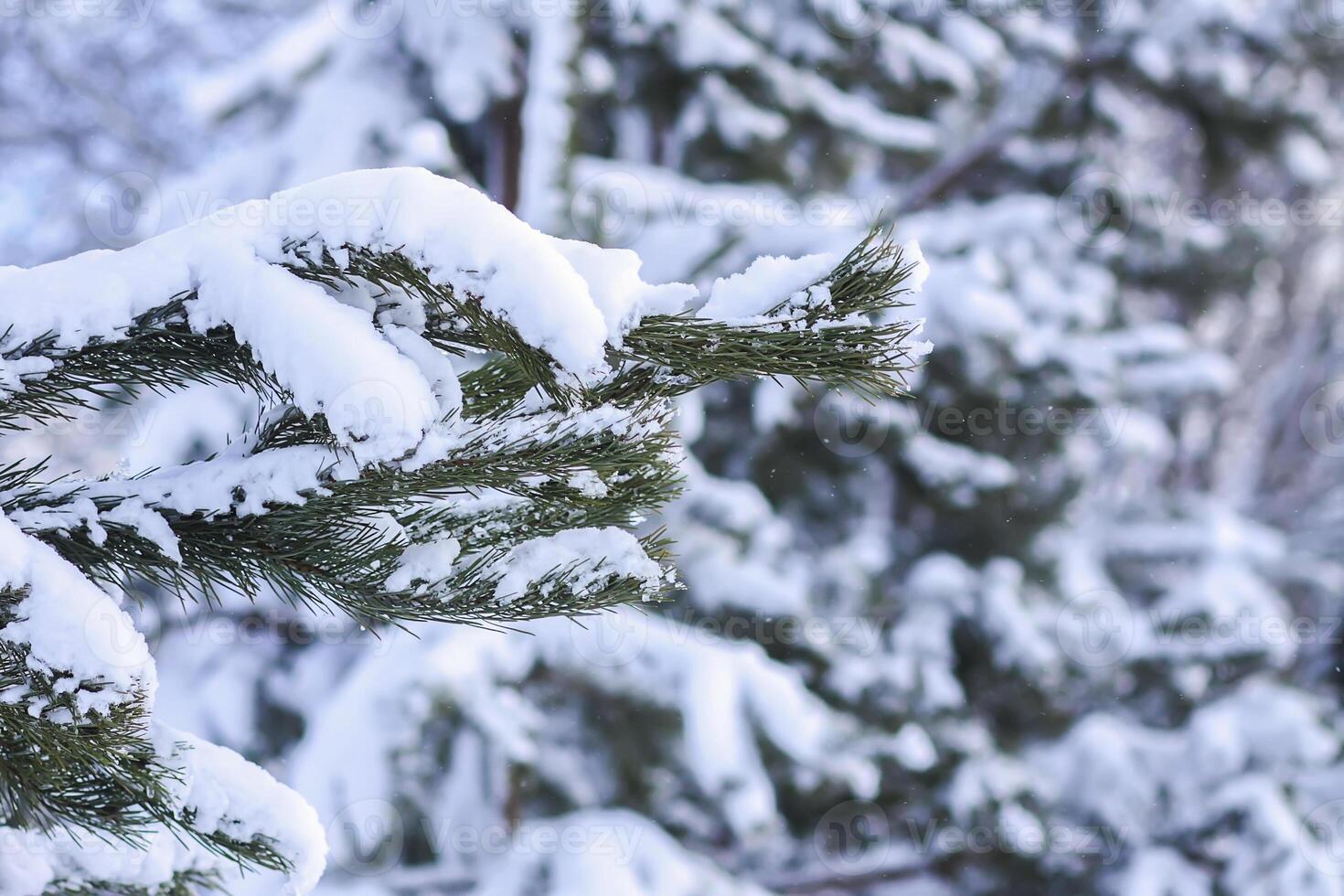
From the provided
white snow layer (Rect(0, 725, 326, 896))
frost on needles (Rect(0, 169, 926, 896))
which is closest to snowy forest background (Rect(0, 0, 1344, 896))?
white snow layer (Rect(0, 725, 326, 896))

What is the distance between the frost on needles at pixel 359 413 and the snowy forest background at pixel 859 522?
236 cm

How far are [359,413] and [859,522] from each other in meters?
5.21

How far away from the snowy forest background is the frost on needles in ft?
7.73

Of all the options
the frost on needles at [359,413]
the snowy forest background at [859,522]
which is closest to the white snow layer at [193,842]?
the frost on needles at [359,413]

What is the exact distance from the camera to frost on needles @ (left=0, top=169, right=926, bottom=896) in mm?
986

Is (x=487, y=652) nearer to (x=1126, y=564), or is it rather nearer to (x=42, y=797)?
(x=42, y=797)

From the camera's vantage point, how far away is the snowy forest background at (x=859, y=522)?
4.01 meters

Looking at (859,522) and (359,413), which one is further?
(859,522)

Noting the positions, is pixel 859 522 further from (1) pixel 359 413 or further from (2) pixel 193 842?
(1) pixel 359 413

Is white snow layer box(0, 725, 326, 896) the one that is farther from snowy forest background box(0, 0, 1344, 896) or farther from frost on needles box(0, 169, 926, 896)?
snowy forest background box(0, 0, 1344, 896)

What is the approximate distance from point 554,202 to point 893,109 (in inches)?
118

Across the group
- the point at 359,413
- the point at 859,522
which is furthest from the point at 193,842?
the point at 859,522

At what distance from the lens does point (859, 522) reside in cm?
591

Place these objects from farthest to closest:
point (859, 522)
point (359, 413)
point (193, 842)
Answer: point (859, 522)
point (193, 842)
point (359, 413)
